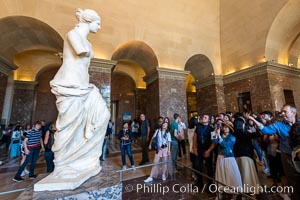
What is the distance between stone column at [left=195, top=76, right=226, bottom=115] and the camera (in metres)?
8.70

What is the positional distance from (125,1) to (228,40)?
20.5ft

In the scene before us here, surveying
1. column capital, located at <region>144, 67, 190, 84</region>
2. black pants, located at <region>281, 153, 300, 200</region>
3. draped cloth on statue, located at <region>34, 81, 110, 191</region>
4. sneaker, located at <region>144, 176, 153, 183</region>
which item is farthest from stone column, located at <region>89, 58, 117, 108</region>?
black pants, located at <region>281, 153, 300, 200</region>

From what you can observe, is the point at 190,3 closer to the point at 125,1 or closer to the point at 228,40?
the point at 228,40

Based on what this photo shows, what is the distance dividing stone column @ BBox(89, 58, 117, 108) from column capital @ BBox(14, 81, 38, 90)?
640cm

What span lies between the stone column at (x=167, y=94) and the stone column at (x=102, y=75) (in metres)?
2.41

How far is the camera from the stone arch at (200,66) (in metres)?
8.93

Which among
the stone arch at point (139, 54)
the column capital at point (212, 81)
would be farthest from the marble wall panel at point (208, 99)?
the stone arch at point (139, 54)

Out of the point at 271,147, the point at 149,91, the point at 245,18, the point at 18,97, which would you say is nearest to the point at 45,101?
the point at 18,97

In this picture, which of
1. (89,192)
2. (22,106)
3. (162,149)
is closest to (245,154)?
(162,149)

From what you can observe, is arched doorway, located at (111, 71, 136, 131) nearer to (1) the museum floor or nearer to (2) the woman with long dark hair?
(1) the museum floor

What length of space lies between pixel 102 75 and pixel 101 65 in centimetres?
42

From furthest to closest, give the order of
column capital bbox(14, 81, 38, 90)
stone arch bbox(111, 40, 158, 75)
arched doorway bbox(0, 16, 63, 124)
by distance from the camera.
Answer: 1. column capital bbox(14, 81, 38, 90)
2. stone arch bbox(111, 40, 158, 75)
3. arched doorway bbox(0, 16, 63, 124)

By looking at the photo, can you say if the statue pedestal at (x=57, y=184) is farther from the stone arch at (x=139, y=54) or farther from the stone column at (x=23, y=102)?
the stone column at (x=23, y=102)

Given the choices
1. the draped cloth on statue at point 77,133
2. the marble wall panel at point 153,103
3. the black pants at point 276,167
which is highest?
the marble wall panel at point 153,103
